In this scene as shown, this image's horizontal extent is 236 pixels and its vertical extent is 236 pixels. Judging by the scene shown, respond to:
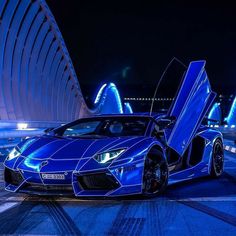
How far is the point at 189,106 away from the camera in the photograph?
8297 mm

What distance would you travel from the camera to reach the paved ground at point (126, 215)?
4828 millimetres

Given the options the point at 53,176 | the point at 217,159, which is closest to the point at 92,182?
the point at 53,176

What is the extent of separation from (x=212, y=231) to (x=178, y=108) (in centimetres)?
363

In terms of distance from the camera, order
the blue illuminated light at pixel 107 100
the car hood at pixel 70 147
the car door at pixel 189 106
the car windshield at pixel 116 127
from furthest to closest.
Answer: the blue illuminated light at pixel 107 100
the car door at pixel 189 106
the car windshield at pixel 116 127
the car hood at pixel 70 147

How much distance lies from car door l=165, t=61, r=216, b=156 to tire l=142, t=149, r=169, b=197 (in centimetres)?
66

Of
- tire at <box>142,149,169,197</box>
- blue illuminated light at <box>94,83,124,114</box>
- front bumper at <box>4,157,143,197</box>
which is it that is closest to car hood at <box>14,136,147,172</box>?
front bumper at <box>4,157,143,197</box>

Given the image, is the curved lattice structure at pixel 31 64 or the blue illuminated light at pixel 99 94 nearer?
the curved lattice structure at pixel 31 64

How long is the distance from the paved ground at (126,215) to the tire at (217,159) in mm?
1466

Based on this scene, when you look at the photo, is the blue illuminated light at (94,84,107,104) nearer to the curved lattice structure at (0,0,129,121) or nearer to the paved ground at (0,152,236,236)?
the curved lattice structure at (0,0,129,121)

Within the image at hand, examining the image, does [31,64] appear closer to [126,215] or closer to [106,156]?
[106,156]

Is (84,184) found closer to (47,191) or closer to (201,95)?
(47,191)

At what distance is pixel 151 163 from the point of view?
664 centimetres

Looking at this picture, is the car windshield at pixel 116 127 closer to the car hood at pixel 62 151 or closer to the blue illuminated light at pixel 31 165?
the car hood at pixel 62 151

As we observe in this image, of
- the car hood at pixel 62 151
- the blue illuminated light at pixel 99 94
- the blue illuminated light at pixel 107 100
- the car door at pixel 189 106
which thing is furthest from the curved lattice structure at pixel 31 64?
the car hood at pixel 62 151
